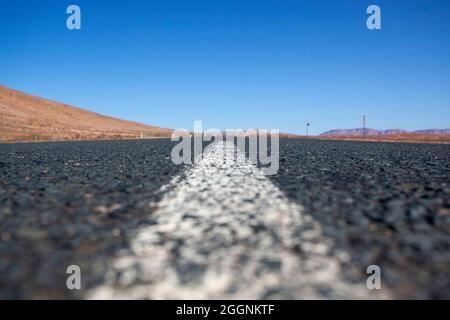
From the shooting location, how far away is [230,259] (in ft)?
6.59

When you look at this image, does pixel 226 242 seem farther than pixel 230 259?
Yes

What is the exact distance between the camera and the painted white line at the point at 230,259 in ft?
5.44

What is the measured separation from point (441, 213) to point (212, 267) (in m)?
2.52

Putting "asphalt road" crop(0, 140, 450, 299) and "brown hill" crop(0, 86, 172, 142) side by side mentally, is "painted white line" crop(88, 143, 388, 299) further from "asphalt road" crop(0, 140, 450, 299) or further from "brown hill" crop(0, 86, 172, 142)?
"brown hill" crop(0, 86, 172, 142)

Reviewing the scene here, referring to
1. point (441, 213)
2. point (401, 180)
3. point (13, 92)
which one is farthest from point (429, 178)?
point (13, 92)

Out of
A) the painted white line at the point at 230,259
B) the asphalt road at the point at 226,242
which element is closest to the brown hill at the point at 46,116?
the asphalt road at the point at 226,242

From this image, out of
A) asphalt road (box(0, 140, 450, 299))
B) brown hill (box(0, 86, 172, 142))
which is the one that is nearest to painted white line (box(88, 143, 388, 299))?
asphalt road (box(0, 140, 450, 299))

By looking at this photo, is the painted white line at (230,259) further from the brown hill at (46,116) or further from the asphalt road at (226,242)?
the brown hill at (46,116)

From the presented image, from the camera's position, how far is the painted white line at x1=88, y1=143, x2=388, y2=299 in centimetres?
166

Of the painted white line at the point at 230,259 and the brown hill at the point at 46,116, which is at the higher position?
the brown hill at the point at 46,116

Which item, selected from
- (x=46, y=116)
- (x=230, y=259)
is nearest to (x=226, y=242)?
(x=230, y=259)

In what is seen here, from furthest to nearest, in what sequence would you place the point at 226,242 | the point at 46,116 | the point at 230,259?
1. the point at 46,116
2. the point at 226,242
3. the point at 230,259

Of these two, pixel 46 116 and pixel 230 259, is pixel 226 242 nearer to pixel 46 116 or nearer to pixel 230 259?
pixel 230 259
